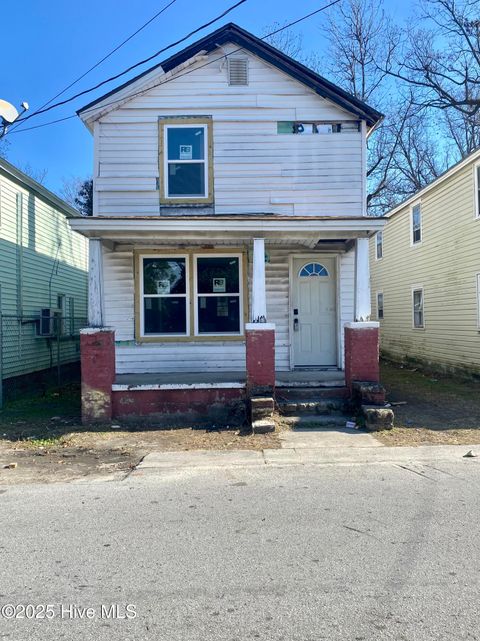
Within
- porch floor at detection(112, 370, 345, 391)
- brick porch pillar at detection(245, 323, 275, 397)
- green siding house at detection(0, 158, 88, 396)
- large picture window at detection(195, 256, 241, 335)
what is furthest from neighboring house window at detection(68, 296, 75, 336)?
brick porch pillar at detection(245, 323, 275, 397)

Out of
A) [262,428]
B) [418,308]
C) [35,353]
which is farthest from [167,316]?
[418,308]

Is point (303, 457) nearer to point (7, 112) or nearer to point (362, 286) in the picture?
point (362, 286)

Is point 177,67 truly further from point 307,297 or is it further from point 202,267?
point 307,297

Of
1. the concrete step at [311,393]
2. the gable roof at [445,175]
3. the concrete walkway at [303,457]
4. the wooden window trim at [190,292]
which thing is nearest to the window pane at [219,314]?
the wooden window trim at [190,292]

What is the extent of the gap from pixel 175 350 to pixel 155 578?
706 cm

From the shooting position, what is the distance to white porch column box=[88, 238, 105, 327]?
8445 millimetres

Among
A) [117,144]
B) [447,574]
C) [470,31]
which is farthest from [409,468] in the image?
[470,31]

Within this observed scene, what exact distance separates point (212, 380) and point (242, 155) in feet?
16.0

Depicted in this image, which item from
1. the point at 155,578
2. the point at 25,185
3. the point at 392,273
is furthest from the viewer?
the point at 392,273

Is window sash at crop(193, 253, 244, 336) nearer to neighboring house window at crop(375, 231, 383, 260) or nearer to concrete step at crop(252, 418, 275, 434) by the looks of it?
concrete step at crop(252, 418, 275, 434)

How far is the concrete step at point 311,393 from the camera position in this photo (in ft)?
28.2

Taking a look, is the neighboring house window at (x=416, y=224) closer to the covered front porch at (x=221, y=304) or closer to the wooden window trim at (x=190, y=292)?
the covered front porch at (x=221, y=304)

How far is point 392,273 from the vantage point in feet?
61.8

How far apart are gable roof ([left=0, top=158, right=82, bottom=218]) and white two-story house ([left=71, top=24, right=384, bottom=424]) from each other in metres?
1.83
